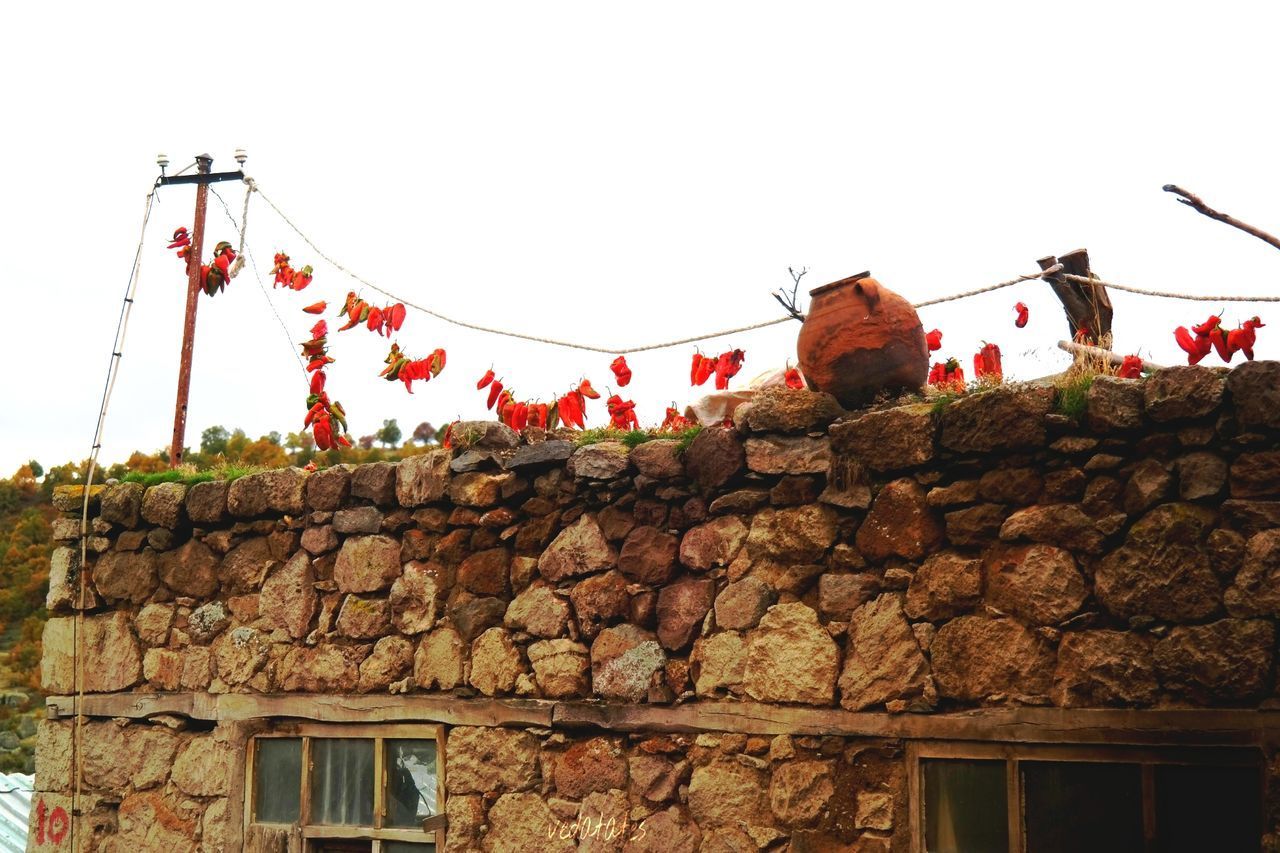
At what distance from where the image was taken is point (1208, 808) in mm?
4000

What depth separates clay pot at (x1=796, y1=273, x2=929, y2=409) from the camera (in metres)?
4.84

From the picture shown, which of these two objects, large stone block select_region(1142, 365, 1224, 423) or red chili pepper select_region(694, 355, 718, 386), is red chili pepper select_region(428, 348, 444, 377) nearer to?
red chili pepper select_region(694, 355, 718, 386)

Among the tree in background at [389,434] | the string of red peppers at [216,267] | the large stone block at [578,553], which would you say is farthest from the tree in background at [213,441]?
the large stone block at [578,553]

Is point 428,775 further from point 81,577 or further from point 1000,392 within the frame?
point 1000,392

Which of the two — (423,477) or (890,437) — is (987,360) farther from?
(423,477)

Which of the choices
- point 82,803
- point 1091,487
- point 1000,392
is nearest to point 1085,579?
point 1091,487

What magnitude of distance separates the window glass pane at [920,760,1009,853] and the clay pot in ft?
4.17

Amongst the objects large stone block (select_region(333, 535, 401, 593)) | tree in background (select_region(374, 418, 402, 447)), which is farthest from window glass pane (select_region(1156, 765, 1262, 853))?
tree in background (select_region(374, 418, 402, 447))

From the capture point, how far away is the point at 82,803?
6.46 meters

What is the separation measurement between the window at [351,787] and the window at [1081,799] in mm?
2054

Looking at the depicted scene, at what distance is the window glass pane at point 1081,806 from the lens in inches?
163

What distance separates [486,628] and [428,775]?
66 centimetres

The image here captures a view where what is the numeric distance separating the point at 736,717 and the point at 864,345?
1.34 m

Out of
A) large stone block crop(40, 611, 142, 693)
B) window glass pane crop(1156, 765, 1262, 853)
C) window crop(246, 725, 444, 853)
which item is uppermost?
large stone block crop(40, 611, 142, 693)
